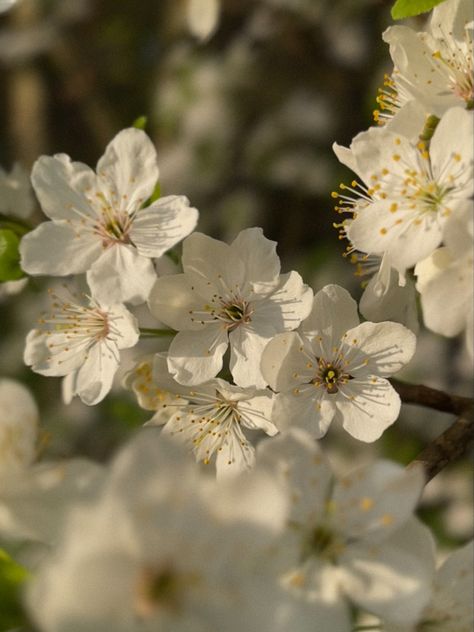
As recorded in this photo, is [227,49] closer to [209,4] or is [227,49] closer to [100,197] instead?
[209,4]

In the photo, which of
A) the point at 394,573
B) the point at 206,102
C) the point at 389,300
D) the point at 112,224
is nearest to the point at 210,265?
the point at 112,224

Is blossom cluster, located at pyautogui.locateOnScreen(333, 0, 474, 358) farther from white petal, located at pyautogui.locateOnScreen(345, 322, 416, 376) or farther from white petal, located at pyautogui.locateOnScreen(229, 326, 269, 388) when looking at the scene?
white petal, located at pyautogui.locateOnScreen(229, 326, 269, 388)

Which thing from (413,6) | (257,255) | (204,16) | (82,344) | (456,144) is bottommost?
(82,344)

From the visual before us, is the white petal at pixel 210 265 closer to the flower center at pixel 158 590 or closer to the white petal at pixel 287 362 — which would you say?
the white petal at pixel 287 362

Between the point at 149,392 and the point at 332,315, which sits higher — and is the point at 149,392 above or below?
below

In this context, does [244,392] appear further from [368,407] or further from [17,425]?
[17,425]

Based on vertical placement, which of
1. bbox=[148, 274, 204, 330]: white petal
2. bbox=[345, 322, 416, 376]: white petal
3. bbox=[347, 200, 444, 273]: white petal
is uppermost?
bbox=[347, 200, 444, 273]: white petal

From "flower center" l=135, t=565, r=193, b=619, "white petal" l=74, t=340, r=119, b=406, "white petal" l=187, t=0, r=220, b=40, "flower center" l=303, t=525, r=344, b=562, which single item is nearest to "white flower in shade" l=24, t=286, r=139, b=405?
"white petal" l=74, t=340, r=119, b=406
